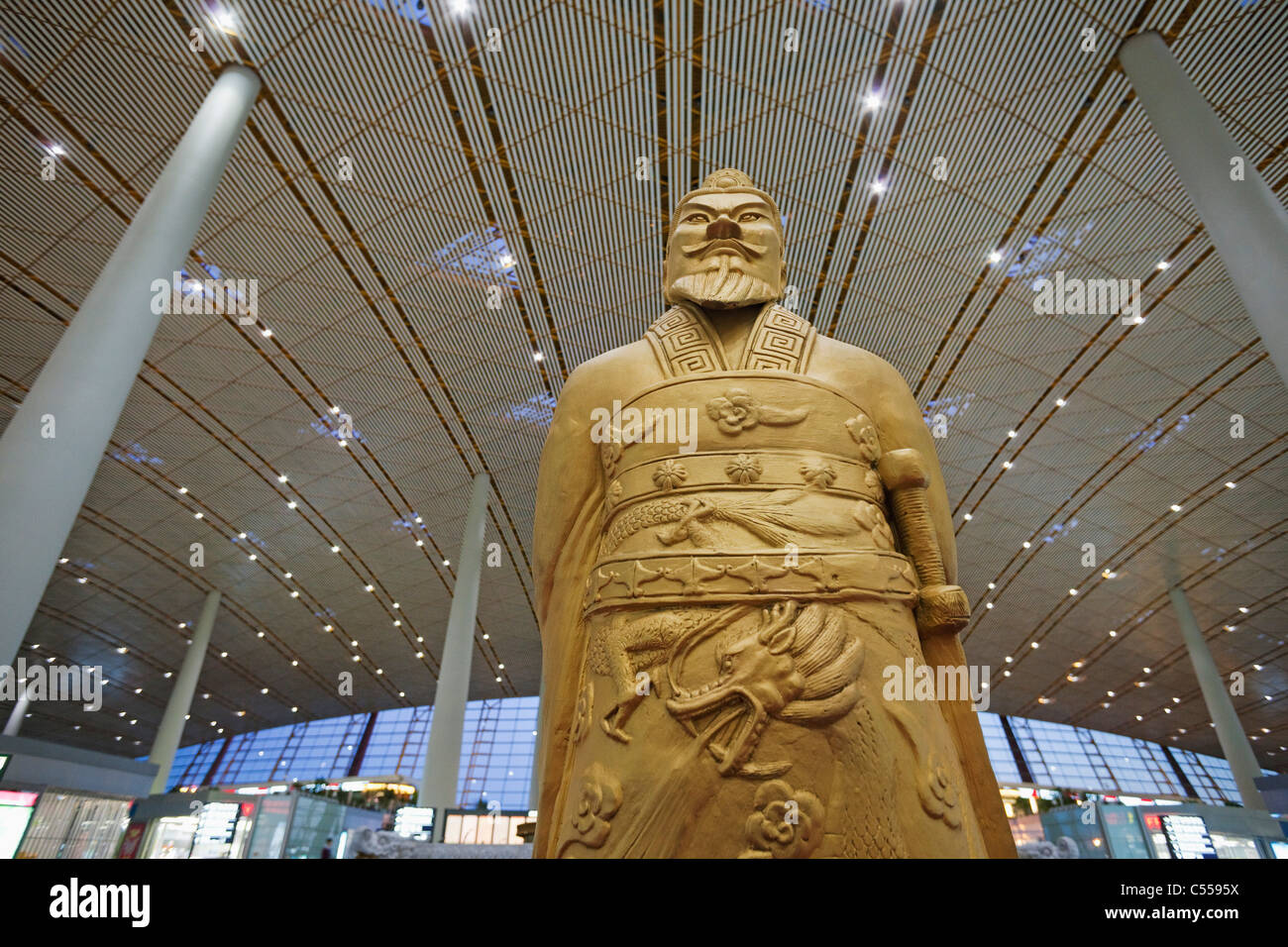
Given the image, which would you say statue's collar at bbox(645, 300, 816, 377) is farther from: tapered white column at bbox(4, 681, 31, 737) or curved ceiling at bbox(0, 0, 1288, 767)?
tapered white column at bbox(4, 681, 31, 737)

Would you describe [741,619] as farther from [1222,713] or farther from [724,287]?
[1222,713]

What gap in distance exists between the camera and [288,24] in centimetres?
1035

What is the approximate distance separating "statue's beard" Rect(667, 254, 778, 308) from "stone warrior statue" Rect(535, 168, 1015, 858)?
1cm

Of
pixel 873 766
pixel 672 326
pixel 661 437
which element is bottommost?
pixel 873 766

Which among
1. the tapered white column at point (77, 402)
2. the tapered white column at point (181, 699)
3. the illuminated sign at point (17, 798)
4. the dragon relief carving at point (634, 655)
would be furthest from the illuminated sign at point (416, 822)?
the dragon relief carving at point (634, 655)

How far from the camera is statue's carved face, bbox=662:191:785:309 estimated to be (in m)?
3.18

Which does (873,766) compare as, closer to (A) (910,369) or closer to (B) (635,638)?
(B) (635,638)

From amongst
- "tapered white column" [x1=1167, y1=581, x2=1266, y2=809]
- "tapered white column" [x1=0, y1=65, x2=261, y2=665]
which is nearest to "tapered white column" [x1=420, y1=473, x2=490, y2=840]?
"tapered white column" [x1=0, y1=65, x2=261, y2=665]

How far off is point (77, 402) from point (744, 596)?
6.76 metres

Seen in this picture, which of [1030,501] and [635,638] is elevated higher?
[1030,501]

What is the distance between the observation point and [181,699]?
78.4 feet

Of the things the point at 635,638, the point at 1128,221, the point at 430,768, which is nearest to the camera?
the point at 635,638
